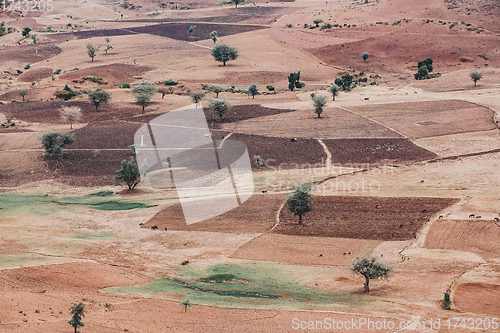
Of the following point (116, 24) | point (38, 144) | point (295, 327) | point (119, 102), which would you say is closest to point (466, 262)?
point (295, 327)

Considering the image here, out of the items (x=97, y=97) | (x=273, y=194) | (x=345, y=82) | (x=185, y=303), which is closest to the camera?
(x=185, y=303)

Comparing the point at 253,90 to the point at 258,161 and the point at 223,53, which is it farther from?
the point at 258,161

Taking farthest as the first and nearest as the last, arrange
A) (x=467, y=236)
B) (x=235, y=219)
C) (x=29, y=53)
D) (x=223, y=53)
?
(x=29, y=53) → (x=223, y=53) → (x=235, y=219) → (x=467, y=236)

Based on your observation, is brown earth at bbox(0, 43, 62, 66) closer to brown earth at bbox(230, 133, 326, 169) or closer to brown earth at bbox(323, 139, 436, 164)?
brown earth at bbox(230, 133, 326, 169)

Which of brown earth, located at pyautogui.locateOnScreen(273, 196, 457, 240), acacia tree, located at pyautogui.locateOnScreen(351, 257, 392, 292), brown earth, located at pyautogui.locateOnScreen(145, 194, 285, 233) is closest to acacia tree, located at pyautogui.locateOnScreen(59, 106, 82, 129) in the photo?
brown earth, located at pyautogui.locateOnScreen(145, 194, 285, 233)

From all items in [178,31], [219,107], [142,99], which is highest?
[178,31]

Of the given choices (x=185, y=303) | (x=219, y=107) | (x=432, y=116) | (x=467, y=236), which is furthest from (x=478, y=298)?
(x=219, y=107)

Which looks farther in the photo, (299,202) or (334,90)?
(334,90)
